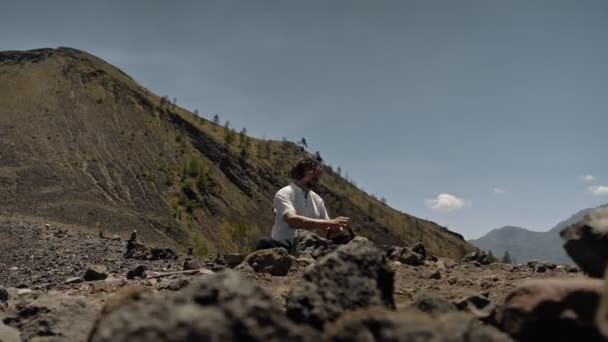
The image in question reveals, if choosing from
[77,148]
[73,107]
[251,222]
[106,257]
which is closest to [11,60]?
[73,107]

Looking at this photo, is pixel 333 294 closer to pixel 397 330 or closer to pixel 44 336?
pixel 397 330

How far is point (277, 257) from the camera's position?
731cm

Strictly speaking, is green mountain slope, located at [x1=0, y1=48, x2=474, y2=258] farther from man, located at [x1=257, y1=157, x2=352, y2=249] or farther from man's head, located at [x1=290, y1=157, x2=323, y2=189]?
man's head, located at [x1=290, y1=157, x2=323, y2=189]

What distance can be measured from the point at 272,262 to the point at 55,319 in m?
3.12

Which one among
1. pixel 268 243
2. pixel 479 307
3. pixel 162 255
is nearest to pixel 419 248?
pixel 268 243

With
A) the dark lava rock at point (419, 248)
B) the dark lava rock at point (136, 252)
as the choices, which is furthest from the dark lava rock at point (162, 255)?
the dark lava rock at point (419, 248)

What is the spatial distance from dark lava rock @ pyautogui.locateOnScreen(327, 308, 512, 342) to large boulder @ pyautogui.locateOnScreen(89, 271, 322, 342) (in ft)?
0.78

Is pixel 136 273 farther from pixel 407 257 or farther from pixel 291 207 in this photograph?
pixel 407 257

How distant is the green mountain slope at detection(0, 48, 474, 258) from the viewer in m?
55.1

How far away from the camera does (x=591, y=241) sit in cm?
417

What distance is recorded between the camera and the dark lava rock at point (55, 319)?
451 centimetres

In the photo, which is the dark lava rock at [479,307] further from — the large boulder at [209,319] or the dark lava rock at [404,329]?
the large boulder at [209,319]

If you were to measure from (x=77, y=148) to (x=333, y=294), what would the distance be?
250ft

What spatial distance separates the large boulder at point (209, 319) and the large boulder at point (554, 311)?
1288 mm
